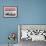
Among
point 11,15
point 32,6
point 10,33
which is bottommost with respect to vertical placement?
point 10,33

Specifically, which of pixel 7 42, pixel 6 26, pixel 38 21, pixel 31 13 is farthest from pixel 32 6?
pixel 7 42

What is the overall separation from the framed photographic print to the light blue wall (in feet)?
0.31

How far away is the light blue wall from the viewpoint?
3.68 m

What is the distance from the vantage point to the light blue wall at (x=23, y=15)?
3676mm

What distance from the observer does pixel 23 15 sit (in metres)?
3.72

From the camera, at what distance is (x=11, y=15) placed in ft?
12.1

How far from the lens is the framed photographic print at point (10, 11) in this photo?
12.0ft

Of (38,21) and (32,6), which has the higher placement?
(32,6)

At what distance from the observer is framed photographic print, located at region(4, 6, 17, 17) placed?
12.0 feet

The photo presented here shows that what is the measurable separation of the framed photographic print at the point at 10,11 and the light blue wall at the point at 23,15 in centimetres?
9

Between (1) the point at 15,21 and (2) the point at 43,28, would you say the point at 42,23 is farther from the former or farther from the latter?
(1) the point at 15,21

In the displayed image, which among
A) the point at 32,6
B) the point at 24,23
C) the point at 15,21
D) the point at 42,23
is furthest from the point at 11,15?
the point at 42,23

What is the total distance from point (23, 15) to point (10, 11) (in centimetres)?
39

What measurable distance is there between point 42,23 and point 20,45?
90 centimetres
